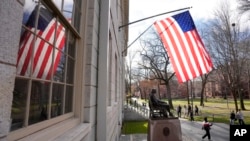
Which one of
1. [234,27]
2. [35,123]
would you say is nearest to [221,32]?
[234,27]

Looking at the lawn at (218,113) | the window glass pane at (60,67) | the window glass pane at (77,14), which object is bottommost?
the lawn at (218,113)

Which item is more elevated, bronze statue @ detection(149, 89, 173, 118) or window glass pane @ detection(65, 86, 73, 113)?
window glass pane @ detection(65, 86, 73, 113)

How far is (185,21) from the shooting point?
7.37 meters

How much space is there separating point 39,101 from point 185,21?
6.64m

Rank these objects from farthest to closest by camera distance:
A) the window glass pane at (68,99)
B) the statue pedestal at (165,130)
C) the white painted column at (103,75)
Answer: the statue pedestal at (165,130) < the white painted column at (103,75) < the window glass pane at (68,99)

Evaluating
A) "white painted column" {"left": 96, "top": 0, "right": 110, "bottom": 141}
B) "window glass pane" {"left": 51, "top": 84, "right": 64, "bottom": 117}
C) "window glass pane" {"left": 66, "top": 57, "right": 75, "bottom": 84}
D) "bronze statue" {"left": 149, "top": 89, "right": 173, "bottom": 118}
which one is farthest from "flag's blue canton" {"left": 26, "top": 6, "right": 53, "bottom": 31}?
"bronze statue" {"left": 149, "top": 89, "right": 173, "bottom": 118}

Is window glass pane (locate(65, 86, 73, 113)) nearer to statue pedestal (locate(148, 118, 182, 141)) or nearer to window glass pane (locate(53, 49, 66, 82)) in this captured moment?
window glass pane (locate(53, 49, 66, 82))

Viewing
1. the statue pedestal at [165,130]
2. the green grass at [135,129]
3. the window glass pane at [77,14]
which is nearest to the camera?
the window glass pane at [77,14]

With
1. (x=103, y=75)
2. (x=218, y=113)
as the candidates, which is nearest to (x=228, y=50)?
(x=218, y=113)

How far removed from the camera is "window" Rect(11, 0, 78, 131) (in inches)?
53.4

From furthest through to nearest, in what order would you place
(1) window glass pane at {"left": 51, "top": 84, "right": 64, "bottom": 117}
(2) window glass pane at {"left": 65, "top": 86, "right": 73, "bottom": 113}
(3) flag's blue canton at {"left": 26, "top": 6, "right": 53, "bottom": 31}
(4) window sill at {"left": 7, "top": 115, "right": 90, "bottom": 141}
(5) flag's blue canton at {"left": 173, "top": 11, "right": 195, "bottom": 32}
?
1. (5) flag's blue canton at {"left": 173, "top": 11, "right": 195, "bottom": 32}
2. (2) window glass pane at {"left": 65, "top": 86, "right": 73, "bottom": 113}
3. (1) window glass pane at {"left": 51, "top": 84, "right": 64, "bottom": 117}
4. (3) flag's blue canton at {"left": 26, "top": 6, "right": 53, "bottom": 31}
5. (4) window sill at {"left": 7, "top": 115, "right": 90, "bottom": 141}

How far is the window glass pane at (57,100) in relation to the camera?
6.36 feet

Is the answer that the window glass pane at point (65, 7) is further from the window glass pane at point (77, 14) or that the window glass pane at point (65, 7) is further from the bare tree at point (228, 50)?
the bare tree at point (228, 50)

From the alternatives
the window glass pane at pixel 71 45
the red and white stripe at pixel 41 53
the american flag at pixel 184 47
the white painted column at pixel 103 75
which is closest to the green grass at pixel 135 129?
the american flag at pixel 184 47
